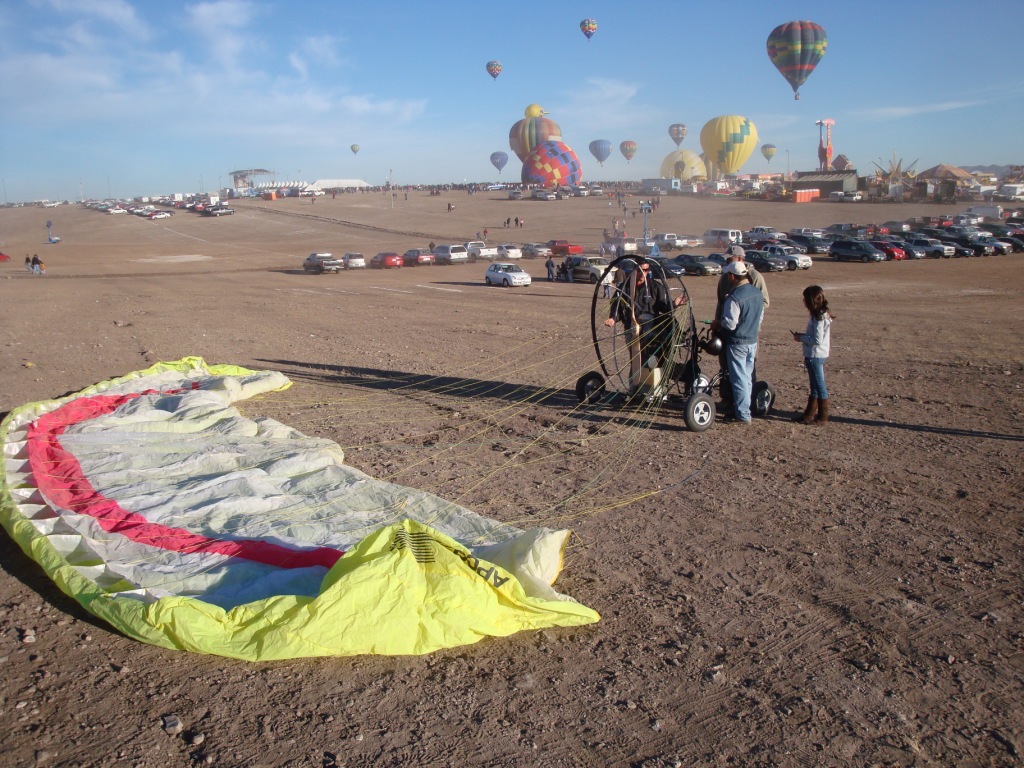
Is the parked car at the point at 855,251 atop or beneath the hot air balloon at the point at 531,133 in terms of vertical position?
beneath

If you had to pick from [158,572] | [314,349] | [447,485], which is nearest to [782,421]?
[447,485]

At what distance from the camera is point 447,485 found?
6426 mm

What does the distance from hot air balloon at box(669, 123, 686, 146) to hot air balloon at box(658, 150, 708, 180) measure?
3179 millimetres

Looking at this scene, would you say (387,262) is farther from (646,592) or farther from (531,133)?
(531,133)

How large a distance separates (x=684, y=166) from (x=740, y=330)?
413 ft

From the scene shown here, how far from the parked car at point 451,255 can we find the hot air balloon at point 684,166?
292ft

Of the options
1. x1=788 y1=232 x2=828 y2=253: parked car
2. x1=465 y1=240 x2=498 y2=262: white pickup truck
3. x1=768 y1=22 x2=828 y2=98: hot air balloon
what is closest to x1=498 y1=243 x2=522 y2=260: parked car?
x1=465 y1=240 x2=498 y2=262: white pickup truck

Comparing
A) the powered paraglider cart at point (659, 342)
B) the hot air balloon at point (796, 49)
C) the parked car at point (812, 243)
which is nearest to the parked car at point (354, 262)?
the parked car at point (812, 243)

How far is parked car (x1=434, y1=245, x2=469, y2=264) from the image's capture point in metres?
45.9

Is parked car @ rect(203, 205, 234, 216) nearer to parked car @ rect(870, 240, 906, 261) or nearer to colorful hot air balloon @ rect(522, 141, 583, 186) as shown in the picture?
colorful hot air balloon @ rect(522, 141, 583, 186)

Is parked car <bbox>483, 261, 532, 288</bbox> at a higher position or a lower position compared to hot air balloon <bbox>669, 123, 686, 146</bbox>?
lower

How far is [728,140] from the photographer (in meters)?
101

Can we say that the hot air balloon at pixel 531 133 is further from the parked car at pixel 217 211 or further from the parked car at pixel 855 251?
the parked car at pixel 855 251

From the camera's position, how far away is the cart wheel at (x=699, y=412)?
777 cm
